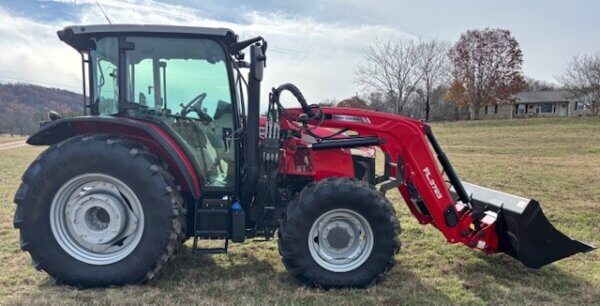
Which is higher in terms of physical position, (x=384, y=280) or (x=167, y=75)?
(x=167, y=75)

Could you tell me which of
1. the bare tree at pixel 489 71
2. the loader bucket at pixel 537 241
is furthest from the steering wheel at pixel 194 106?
the bare tree at pixel 489 71

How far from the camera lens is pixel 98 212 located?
425cm

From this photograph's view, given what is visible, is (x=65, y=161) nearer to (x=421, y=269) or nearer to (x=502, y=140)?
(x=421, y=269)

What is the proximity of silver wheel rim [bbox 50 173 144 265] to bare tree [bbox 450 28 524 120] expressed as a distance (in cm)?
4808

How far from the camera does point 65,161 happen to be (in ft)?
13.2

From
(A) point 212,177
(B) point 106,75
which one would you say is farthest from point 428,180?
(B) point 106,75

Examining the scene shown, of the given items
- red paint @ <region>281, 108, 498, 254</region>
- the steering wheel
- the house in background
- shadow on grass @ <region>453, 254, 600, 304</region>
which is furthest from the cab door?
the house in background

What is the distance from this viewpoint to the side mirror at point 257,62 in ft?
13.5

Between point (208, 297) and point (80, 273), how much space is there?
1141mm

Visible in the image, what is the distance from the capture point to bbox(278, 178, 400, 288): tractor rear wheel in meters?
4.18

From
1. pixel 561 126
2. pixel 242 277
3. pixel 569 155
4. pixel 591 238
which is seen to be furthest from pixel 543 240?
pixel 561 126

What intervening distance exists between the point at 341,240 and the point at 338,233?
0.23ft

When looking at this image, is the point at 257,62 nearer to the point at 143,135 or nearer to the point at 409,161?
the point at 143,135

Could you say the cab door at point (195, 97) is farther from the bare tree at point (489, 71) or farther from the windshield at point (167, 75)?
the bare tree at point (489, 71)
